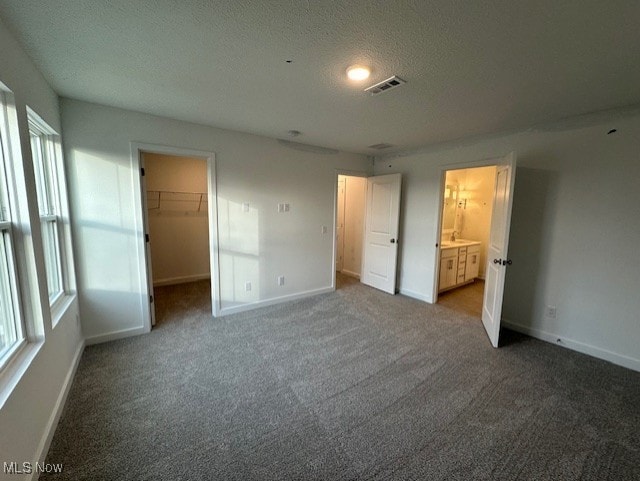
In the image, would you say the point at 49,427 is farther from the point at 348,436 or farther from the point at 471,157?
the point at 471,157

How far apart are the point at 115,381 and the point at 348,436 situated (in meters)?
1.91

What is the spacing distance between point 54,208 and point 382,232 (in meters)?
4.07

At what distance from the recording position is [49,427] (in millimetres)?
1604

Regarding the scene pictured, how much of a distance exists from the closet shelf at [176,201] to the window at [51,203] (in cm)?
231

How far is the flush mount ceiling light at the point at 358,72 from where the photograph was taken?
176cm

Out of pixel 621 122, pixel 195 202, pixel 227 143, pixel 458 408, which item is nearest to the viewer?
pixel 458 408

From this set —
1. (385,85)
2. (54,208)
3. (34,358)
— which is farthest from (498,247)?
(54,208)

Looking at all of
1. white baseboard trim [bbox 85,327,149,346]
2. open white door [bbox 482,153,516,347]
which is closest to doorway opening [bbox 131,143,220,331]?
white baseboard trim [bbox 85,327,149,346]

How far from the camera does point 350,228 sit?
554 centimetres

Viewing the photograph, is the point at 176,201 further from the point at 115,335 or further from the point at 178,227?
the point at 115,335

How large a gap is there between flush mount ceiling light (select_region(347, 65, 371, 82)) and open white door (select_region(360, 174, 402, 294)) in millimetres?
2481

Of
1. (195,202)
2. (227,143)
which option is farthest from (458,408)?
(195,202)

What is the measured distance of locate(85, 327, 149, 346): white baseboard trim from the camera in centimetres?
270

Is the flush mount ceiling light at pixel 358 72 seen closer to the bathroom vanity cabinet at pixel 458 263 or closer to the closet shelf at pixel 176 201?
the bathroom vanity cabinet at pixel 458 263
